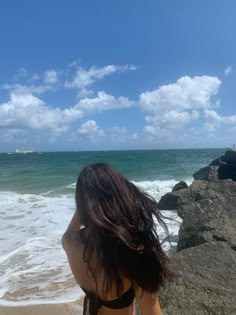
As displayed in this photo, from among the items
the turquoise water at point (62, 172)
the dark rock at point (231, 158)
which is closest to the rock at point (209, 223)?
the turquoise water at point (62, 172)

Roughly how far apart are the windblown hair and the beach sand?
3371 mm

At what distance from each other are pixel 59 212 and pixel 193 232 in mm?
7721

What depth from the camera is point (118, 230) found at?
5.08 feet

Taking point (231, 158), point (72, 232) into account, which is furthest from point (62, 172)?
point (72, 232)

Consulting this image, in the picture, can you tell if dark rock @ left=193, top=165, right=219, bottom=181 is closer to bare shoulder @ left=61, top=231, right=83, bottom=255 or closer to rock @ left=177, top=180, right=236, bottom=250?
rock @ left=177, top=180, right=236, bottom=250

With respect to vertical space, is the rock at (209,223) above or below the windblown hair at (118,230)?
below

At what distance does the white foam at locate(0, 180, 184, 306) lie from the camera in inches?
207

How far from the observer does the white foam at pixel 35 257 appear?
527 cm

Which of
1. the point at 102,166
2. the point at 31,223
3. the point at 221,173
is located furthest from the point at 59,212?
the point at 102,166

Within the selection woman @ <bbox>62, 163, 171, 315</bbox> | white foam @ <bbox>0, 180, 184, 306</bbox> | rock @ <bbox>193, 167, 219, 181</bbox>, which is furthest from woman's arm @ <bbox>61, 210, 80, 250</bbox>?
rock @ <bbox>193, 167, 219, 181</bbox>

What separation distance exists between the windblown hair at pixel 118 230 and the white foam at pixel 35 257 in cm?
138

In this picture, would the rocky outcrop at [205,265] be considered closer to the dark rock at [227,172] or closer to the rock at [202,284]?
the rock at [202,284]

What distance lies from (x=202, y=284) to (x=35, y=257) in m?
4.52

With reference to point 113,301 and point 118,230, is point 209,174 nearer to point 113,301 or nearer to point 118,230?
point 113,301
